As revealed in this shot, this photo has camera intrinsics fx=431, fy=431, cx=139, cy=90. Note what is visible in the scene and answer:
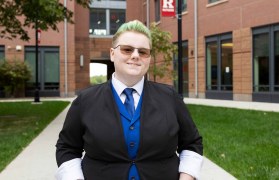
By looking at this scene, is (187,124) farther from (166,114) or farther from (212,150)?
(212,150)

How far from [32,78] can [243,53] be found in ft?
53.5

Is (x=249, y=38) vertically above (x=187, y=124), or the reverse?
(x=249, y=38)

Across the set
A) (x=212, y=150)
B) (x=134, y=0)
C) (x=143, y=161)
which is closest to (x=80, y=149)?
(x=143, y=161)

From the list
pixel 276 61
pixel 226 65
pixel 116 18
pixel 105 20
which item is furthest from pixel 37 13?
pixel 116 18

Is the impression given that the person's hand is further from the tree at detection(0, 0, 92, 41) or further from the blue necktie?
the tree at detection(0, 0, 92, 41)

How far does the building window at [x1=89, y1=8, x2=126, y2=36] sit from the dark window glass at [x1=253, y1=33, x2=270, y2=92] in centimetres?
1862

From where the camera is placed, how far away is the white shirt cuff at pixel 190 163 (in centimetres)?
254

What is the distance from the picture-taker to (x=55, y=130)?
1116 centimetres

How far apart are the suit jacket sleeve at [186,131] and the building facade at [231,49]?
1988 centimetres

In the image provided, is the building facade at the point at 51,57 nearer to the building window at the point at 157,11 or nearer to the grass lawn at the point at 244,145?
the building window at the point at 157,11

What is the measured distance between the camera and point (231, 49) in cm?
2589

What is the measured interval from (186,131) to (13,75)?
28.8 m

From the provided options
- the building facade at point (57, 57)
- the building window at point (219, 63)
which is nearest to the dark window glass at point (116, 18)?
the building facade at point (57, 57)

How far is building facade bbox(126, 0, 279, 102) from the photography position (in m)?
22.3
